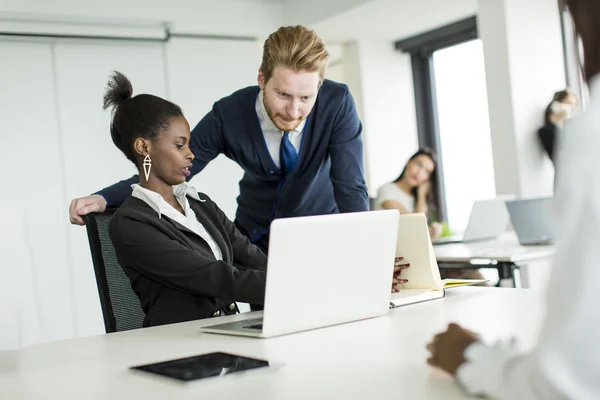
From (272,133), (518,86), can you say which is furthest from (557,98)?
(272,133)

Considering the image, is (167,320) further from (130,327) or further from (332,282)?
(332,282)

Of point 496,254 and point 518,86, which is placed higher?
point 518,86

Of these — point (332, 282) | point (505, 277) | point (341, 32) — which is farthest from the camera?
point (341, 32)

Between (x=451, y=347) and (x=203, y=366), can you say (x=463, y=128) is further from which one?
(x=451, y=347)

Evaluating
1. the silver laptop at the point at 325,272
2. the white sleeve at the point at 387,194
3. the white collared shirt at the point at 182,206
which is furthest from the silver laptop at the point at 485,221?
the silver laptop at the point at 325,272

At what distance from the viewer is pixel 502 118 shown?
16.8 ft

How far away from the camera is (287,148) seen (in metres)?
2.37

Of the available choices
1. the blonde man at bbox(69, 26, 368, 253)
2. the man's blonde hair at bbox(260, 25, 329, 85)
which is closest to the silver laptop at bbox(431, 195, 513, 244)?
the blonde man at bbox(69, 26, 368, 253)

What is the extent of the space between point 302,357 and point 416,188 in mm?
3706

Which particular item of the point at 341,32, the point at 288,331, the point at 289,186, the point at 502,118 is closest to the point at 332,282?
the point at 288,331

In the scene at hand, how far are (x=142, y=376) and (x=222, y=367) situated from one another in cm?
13

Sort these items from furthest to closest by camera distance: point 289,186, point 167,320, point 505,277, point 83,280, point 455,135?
point 455,135
point 83,280
point 505,277
point 289,186
point 167,320

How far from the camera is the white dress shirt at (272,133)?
93.7 inches

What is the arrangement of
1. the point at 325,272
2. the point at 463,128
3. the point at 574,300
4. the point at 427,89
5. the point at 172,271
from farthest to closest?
1. the point at 427,89
2. the point at 463,128
3. the point at 172,271
4. the point at 325,272
5. the point at 574,300
